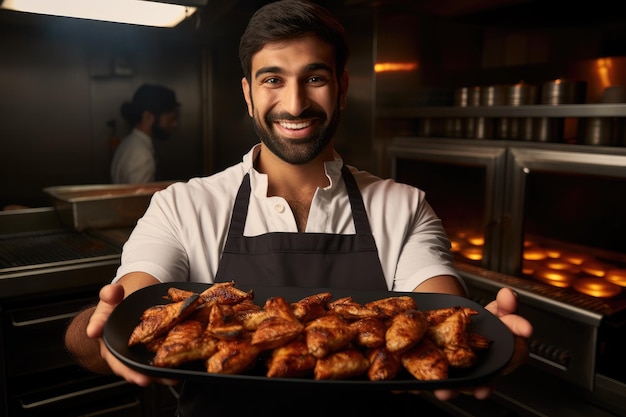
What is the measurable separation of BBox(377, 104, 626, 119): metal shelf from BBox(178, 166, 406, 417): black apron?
3.53 feet

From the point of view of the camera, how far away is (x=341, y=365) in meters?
1.01

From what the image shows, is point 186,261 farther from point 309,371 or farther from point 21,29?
point 21,29

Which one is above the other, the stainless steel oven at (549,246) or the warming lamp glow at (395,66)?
the warming lamp glow at (395,66)

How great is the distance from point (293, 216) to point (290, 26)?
0.52 m

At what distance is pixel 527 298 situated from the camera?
225 centimetres

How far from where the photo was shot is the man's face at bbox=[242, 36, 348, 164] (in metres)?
1.56

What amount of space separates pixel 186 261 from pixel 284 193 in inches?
14.2

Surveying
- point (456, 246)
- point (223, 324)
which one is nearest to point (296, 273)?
point (223, 324)

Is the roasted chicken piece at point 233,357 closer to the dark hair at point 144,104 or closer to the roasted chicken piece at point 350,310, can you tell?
the roasted chicken piece at point 350,310

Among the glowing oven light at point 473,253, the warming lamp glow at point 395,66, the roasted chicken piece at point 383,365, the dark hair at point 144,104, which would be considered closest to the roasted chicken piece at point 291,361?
the roasted chicken piece at point 383,365

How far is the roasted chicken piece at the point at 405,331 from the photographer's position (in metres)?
1.05

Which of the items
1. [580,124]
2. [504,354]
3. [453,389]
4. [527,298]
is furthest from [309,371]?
[580,124]

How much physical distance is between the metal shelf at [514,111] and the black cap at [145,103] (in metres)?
1.75

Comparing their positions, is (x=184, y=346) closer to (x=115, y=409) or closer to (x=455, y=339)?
(x=455, y=339)
